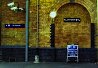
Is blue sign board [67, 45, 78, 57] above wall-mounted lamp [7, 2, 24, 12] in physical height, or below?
below

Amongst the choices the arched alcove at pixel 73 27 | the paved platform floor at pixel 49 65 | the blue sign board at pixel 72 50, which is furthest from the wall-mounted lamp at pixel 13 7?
the blue sign board at pixel 72 50

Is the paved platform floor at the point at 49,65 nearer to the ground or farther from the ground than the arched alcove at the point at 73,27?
nearer to the ground

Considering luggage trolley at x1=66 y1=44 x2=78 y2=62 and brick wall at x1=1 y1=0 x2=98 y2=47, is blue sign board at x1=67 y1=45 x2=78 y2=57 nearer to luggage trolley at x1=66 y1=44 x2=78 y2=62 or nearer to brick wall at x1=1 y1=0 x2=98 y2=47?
luggage trolley at x1=66 y1=44 x2=78 y2=62

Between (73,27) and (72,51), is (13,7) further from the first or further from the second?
(72,51)

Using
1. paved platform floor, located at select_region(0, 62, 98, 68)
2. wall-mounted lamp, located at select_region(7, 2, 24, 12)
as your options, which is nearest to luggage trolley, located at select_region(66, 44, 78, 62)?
paved platform floor, located at select_region(0, 62, 98, 68)

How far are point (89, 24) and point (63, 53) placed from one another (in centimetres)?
259

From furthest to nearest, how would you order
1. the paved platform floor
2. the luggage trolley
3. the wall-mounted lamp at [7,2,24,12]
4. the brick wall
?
the wall-mounted lamp at [7,2,24,12], the brick wall, the luggage trolley, the paved platform floor

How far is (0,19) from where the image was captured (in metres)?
27.3

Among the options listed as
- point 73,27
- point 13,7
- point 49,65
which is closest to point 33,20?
point 13,7

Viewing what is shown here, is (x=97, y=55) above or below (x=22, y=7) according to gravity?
below

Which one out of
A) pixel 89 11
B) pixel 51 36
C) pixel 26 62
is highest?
pixel 89 11

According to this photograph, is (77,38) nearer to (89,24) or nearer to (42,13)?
(89,24)

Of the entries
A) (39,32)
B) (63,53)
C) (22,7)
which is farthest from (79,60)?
(22,7)

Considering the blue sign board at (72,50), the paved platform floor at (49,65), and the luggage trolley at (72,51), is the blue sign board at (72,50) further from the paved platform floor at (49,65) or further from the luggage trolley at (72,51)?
the paved platform floor at (49,65)
